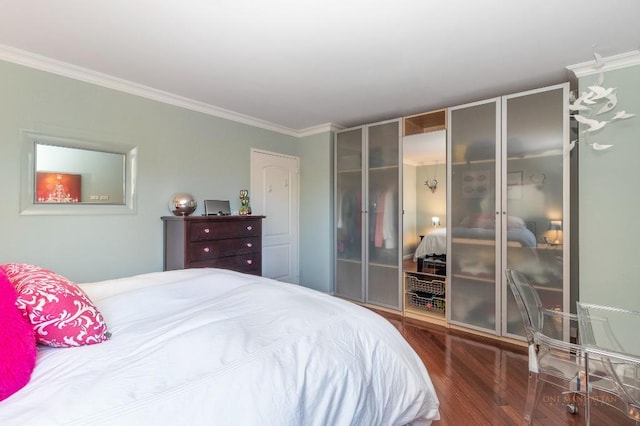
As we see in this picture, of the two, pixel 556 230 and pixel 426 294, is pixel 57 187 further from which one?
pixel 556 230

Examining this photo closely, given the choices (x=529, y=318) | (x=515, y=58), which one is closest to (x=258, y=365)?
(x=529, y=318)

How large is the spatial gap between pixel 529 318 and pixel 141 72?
3373 mm

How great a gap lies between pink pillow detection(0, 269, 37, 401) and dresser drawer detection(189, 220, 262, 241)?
179cm

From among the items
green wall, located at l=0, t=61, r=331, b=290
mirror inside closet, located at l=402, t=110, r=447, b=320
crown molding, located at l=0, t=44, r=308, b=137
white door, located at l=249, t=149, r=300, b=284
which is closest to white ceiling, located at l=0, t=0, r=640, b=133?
crown molding, located at l=0, t=44, r=308, b=137

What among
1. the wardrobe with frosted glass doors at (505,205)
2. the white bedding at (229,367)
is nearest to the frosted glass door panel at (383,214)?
the wardrobe with frosted glass doors at (505,205)

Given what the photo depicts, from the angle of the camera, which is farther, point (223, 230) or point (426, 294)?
point (426, 294)

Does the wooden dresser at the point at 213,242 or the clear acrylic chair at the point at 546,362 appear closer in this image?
the clear acrylic chair at the point at 546,362

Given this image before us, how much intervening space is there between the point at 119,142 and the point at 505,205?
143 inches

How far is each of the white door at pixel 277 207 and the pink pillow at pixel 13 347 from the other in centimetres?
293

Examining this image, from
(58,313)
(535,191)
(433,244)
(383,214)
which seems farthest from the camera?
(383,214)

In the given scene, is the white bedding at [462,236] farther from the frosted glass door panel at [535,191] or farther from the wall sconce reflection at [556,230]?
the wall sconce reflection at [556,230]

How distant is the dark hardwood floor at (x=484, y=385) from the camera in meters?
1.79

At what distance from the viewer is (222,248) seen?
293cm

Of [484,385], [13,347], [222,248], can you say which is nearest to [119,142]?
[222,248]
